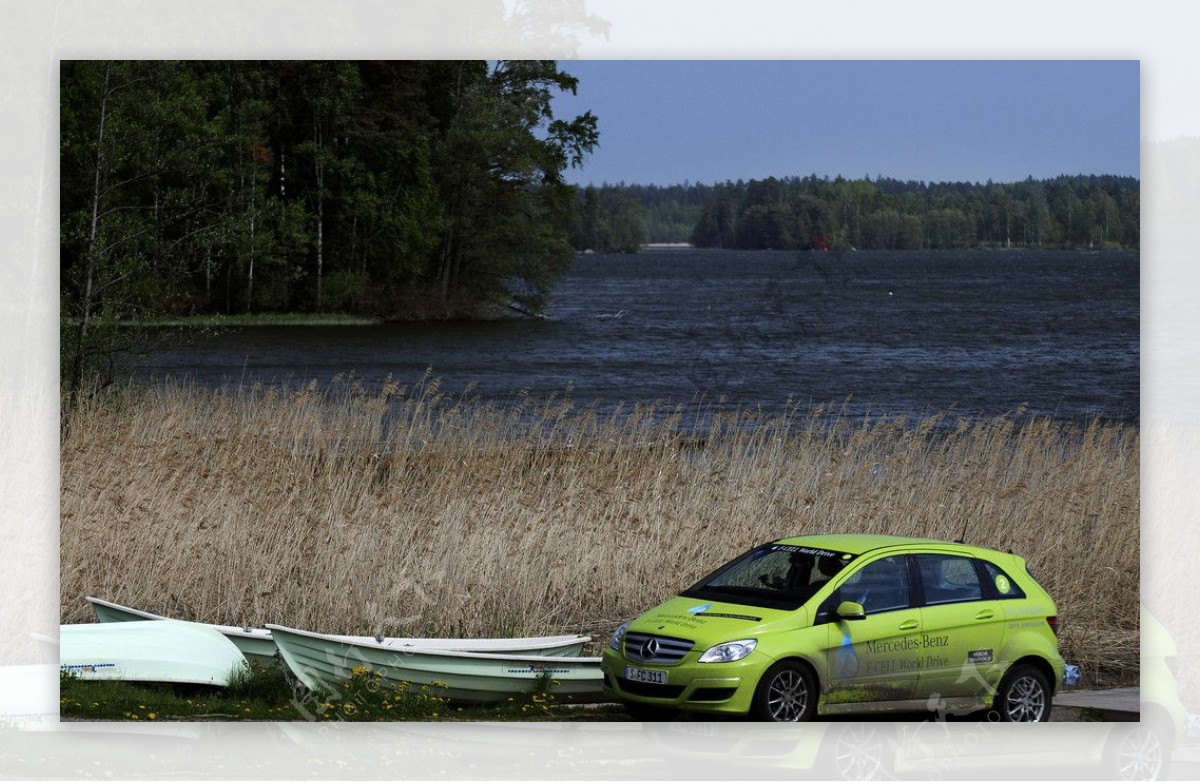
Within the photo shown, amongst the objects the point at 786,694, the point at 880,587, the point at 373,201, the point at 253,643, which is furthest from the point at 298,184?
the point at 786,694

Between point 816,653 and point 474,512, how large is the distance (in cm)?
419

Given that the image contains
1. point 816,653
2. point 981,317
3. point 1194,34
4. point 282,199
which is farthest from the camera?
point 981,317

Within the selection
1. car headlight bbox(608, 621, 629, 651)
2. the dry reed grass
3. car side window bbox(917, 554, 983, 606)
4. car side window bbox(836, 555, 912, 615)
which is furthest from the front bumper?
the dry reed grass

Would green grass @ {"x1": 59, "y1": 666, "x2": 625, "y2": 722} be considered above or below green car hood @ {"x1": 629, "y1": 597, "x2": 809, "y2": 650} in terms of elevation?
below

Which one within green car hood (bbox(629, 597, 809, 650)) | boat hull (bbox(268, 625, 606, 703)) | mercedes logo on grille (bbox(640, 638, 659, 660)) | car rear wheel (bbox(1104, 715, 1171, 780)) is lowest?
car rear wheel (bbox(1104, 715, 1171, 780))

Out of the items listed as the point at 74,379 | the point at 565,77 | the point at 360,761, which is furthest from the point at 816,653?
the point at 74,379

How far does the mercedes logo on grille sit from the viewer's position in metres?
9.21

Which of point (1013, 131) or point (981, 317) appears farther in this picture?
point (981, 317)

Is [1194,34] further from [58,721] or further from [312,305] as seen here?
[58,721]

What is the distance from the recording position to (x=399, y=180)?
13.0m

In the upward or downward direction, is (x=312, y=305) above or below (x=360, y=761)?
above

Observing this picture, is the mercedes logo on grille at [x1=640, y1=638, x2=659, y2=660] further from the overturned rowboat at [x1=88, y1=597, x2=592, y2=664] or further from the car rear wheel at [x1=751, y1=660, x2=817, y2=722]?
the overturned rowboat at [x1=88, y1=597, x2=592, y2=664]

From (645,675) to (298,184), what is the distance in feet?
18.1

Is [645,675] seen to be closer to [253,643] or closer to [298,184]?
[253,643]
